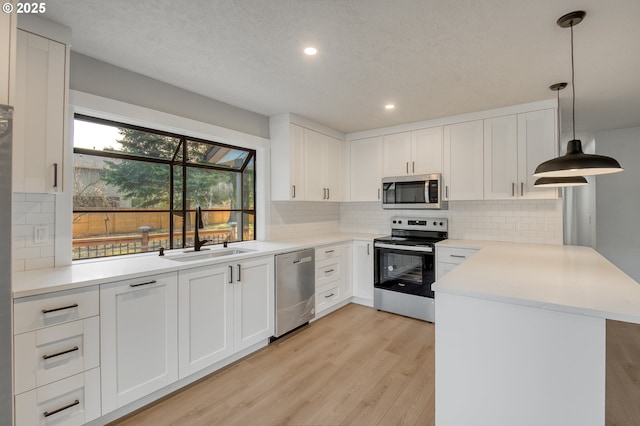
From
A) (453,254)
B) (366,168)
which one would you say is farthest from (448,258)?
(366,168)

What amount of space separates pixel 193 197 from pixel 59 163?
1242 mm

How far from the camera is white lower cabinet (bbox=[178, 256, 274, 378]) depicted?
222 centimetres

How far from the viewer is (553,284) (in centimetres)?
156

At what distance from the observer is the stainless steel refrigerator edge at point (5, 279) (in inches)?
48.0

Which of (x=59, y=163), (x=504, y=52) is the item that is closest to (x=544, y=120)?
(x=504, y=52)

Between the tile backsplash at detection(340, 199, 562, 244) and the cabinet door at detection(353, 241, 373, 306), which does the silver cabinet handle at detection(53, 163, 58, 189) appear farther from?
the tile backsplash at detection(340, 199, 562, 244)

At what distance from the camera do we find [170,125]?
2.67m

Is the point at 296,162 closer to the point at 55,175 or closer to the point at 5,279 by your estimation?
the point at 55,175

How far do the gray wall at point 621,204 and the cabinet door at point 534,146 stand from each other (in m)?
2.21

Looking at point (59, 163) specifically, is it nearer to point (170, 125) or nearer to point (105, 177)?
point (105, 177)

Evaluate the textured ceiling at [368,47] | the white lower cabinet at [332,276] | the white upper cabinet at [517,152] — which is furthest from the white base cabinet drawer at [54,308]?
the white upper cabinet at [517,152]

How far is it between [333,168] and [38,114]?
3.15 m

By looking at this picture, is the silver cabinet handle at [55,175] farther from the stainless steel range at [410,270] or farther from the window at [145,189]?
the stainless steel range at [410,270]

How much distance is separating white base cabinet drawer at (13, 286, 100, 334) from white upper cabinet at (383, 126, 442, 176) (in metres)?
3.48
